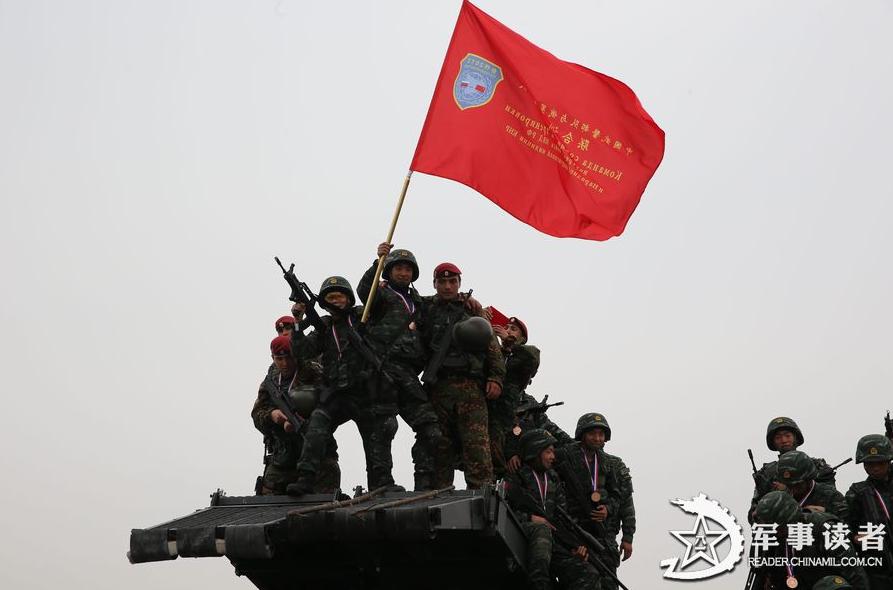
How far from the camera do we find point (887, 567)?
618 inches

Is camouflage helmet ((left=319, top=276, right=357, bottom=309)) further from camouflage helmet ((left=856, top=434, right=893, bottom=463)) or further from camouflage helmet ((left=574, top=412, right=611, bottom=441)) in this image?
camouflage helmet ((left=856, top=434, right=893, bottom=463))

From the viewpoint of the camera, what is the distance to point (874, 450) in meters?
15.7

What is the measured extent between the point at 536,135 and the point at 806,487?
5.60 metres

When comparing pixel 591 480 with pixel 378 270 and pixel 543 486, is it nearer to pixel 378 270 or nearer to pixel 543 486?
pixel 543 486

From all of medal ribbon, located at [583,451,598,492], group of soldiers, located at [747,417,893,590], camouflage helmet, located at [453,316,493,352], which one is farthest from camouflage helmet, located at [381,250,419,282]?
group of soldiers, located at [747,417,893,590]

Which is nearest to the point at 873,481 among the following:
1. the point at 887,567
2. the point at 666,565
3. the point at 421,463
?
the point at 887,567

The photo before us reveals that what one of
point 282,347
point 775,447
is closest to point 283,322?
point 282,347

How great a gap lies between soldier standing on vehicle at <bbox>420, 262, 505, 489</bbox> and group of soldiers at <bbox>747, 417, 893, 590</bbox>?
2997mm

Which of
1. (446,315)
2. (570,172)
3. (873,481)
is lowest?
(873,481)

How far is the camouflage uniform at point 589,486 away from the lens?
1672 centimetres

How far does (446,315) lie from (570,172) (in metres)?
2.79

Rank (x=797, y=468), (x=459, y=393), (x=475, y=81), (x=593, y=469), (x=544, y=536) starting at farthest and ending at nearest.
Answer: (x=475, y=81) → (x=593, y=469) → (x=459, y=393) → (x=544, y=536) → (x=797, y=468)

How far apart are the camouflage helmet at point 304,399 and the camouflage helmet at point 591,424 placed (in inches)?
125

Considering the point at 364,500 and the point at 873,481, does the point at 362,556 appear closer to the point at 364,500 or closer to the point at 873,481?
the point at 364,500
